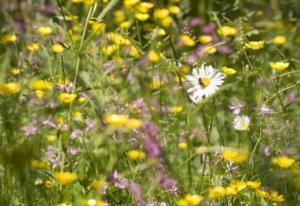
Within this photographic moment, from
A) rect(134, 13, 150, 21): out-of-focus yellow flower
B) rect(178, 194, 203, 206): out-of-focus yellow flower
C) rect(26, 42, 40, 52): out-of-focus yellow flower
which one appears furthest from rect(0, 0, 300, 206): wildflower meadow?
rect(26, 42, 40, 52): out-of-focus yellow flower

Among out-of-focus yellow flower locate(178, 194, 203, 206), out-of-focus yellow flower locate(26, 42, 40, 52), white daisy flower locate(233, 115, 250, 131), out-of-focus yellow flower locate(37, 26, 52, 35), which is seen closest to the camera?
out-of-focus yellow flower locate(178, 194, 203, 206)

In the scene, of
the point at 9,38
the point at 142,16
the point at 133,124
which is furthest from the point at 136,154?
the point at 9,38

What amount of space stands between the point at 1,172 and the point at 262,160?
66 centimetres

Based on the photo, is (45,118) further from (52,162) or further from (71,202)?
(71,202)

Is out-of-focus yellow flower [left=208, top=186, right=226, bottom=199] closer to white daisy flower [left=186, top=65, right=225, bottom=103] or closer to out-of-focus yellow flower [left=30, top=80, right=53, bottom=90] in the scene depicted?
white daisy flower [left=186, top=65, right=225, bottom=103]

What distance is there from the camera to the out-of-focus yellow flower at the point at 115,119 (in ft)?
4.48

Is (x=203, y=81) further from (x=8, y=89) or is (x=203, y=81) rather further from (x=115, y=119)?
(x=8, y=89)

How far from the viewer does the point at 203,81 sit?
1.53 metres

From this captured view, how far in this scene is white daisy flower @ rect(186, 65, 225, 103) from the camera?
151cm

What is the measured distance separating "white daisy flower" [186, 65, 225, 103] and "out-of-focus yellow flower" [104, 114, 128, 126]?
0.20 meters

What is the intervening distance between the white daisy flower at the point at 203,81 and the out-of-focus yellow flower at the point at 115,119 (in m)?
0.20

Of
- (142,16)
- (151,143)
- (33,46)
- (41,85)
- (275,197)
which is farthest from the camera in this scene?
(33,46)

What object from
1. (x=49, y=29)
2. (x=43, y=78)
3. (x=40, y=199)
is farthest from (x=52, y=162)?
(x=49, y=29)

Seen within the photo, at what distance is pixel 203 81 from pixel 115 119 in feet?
0.88
